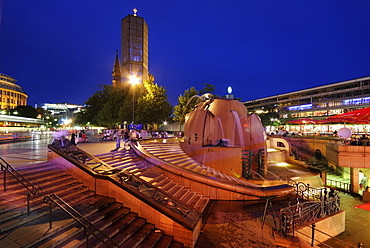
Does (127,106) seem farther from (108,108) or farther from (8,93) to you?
(8,93)

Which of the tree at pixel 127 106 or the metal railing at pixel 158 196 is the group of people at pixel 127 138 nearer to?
the tree at pixel 127 106

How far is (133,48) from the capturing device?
59.7 meters

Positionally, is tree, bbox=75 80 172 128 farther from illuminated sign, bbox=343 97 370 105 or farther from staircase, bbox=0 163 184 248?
illuminated sign, bbox=343 97 370 105

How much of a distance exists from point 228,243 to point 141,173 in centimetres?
552

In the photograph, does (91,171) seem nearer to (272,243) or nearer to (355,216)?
(272,243)

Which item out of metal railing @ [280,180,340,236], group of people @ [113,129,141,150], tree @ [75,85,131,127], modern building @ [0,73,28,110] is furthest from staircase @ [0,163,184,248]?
modern building @ [0,73,28,110]

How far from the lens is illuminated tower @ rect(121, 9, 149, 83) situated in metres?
59.0

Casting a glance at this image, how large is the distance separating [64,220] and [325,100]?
243ft

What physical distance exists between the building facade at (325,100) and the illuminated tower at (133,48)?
139 feet

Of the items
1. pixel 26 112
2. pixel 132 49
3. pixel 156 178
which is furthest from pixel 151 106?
pixel 26 112

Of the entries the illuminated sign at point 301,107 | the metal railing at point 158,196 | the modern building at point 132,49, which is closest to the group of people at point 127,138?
the metal railing at point 158,196

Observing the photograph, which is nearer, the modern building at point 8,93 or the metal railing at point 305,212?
the metal railing at point 305,212

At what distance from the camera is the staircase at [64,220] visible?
5.08 metres

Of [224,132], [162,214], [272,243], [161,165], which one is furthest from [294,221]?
[224,132]
